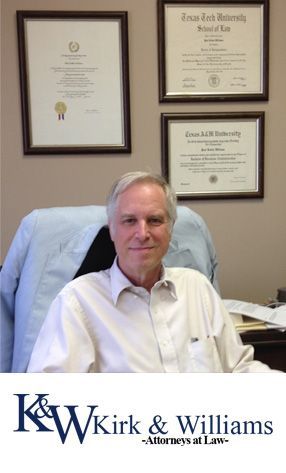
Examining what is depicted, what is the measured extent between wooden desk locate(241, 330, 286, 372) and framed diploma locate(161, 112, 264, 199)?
0.65 metres

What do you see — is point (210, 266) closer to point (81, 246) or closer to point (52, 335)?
point (81, 246)

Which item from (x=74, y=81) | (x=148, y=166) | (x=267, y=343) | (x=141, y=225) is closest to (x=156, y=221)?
(x=141, y=225)

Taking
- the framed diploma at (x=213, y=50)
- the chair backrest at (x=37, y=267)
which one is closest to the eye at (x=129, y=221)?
the chair backrest at (x=37, y=267)

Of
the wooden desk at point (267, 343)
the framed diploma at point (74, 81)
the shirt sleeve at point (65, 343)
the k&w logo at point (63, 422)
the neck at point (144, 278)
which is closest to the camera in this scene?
the k&w logo at point (63, 422)

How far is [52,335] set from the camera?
0.99m

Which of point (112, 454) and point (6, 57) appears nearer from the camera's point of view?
point (112, 454)

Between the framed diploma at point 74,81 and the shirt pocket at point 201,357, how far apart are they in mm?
945

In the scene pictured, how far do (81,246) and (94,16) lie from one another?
0.98 m

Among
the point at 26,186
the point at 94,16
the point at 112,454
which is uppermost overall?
the point at 94,16

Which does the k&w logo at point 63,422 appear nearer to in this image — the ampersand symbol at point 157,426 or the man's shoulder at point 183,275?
the ampersand symbol at point 157,426

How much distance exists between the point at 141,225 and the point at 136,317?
0.22m

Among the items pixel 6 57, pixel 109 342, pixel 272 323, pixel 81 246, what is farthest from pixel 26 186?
pixel 272 323

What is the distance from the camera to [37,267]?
3.95 ft

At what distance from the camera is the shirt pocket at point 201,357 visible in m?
1.03
